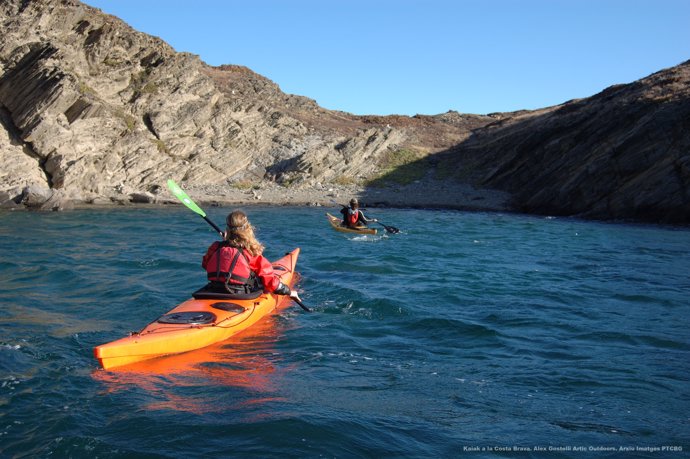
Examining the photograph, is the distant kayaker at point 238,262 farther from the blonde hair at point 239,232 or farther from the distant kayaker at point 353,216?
the distant kayaker at point 353,216

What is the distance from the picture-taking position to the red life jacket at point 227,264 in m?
7.00

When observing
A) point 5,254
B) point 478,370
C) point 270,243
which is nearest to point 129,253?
point 5,254

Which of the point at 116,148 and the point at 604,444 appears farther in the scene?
the point at 116,148

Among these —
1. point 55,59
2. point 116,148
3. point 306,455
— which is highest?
point 55,59

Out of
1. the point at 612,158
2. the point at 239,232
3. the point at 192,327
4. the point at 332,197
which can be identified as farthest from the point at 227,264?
the point at 332,197

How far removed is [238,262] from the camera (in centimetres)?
709

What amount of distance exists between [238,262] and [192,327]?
1.03 m

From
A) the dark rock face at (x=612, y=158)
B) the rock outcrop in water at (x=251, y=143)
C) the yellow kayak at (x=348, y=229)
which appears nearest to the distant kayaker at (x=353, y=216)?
the yellow kayak at (x=348, y=229)

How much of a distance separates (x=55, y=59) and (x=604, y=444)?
2479 centimetres

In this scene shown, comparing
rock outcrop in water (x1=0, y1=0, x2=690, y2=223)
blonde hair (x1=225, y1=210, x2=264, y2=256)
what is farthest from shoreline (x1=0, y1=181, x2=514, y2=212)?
blonde hair (x1=225, y1=210, x2=264, y2=256)

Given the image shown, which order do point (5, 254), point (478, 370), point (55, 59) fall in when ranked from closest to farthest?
1. point (478, 370)
2. point (5, 254)
3. point (55, 59)

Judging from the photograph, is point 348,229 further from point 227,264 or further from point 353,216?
point 227,264

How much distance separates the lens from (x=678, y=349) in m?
6.75

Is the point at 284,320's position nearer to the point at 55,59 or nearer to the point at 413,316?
the point at 413,316
